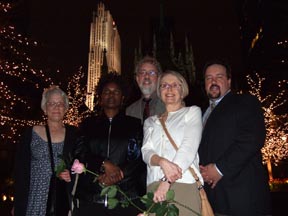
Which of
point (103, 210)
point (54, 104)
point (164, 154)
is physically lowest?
point (103, 210)

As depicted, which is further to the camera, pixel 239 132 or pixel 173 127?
pixel 239 132

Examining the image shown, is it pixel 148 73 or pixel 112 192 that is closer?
pixel 112 192

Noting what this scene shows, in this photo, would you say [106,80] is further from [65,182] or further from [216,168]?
[216,168]

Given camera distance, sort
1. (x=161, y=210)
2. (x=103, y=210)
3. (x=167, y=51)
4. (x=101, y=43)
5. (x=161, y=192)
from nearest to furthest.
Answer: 1. (x=161, y=210)
2. (x=161, y=192)
3. (x=103, y=210)
4. (x=167, y=51)
5. (x=101, y=43)

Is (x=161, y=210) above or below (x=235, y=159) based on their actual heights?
below

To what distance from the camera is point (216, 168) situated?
9.00 ft

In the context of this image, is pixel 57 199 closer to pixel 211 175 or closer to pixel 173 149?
pixel 173 149

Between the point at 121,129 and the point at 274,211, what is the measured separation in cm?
802

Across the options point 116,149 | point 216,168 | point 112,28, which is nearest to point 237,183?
point 216,168

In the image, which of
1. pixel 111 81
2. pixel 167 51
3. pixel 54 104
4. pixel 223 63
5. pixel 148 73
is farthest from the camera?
pixel 167 51

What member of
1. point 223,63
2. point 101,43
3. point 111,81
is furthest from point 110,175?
point 101,43

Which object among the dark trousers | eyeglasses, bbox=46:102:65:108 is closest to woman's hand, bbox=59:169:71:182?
the dark trousers

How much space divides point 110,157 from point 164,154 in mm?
624

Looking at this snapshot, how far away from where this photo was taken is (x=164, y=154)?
2594 millimetres
